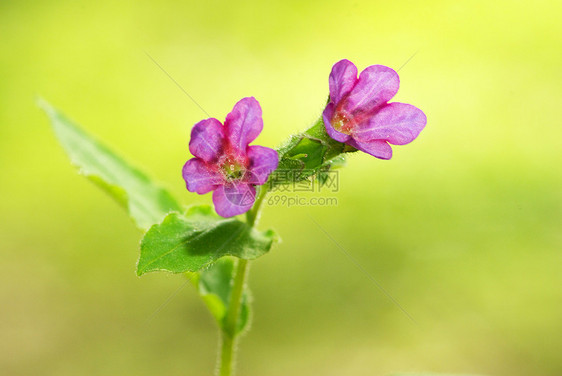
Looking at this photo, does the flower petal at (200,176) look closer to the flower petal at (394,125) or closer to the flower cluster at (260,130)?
the flower cluster at (260,130)

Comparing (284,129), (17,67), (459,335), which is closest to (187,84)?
(284,129)

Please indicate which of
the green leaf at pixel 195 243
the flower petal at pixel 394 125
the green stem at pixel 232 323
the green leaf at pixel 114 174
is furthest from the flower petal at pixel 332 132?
the green leaf at pixel 114 174

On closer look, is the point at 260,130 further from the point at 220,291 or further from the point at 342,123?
the point at 220,291

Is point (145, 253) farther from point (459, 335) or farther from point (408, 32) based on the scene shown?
point (408, 32)

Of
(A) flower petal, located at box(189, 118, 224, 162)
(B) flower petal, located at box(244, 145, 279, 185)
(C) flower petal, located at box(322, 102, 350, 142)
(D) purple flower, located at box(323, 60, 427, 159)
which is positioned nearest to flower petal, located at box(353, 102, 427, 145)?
(D) purple flower, located at box(323, 60, 427, 159)

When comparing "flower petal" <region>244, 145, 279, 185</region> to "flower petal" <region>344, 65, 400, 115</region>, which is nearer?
"flower petal" <region>244, 145, 279, 185</region>

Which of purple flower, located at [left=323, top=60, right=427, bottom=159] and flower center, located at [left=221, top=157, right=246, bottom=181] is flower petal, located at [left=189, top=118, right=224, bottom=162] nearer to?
flower center, located at [left=221, top=157, right=246, bottom=181]

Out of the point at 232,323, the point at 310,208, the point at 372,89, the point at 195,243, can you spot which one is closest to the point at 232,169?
the point at 195,243
